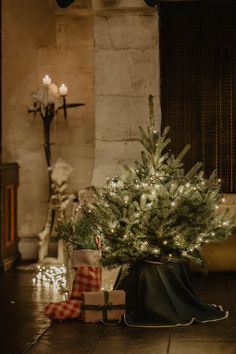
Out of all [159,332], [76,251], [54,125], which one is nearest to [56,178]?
[54,125]

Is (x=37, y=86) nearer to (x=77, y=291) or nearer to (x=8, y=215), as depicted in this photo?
(x=8, y=215)

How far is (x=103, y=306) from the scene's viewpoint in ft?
33.0

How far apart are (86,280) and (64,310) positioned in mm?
418

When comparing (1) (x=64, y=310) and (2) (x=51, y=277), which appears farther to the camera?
(2) (x=51, y=277)

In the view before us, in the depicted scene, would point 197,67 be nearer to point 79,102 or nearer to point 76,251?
point 79,102

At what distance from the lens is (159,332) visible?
9.52 m

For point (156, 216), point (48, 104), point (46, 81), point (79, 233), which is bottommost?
point (79, 233)

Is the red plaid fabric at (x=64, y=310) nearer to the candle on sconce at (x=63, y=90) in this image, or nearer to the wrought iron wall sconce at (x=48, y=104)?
the wrought iron wall sconce at (x=48, y=104)

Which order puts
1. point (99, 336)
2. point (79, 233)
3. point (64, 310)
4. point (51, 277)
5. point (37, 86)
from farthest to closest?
1. point (37, 86)
2. point (51, 277)
3. point (79, 233)
4. point (64, 310)
5. point (99, 336)

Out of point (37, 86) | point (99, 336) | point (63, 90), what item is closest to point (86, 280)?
point (99, 336)

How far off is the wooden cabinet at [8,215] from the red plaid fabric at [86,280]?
3.92 meters

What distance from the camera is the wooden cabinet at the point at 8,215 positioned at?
46.9 ft

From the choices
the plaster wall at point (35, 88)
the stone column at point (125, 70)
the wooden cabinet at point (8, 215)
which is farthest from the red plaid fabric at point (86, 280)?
the plaster wall at point (35, 88)

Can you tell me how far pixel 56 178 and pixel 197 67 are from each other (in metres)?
2.77
